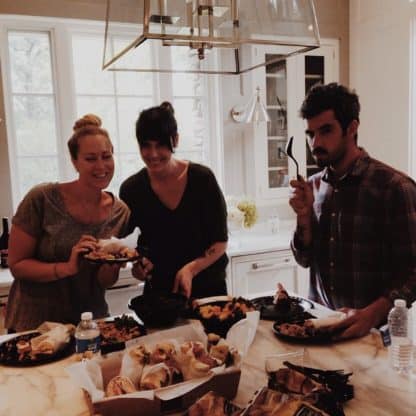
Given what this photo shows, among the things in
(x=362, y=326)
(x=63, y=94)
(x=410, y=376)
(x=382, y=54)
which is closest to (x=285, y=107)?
(x=382, y=54)

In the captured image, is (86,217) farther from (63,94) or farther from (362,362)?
(63,94)

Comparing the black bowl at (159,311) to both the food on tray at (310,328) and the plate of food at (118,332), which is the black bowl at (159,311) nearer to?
the plate of food at (118,332)

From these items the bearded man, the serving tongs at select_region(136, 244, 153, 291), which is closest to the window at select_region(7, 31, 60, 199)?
the serving tongs at select_region(136, 244, 153, 291)

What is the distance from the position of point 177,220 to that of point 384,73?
2.41 m

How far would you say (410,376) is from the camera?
1219mm

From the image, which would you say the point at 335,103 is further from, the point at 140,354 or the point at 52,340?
the point at 52,340

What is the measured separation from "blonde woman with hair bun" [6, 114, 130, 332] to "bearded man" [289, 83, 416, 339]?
2.53ft

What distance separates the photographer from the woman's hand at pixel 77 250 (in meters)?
1.56

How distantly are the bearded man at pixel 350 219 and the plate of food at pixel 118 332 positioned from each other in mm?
743

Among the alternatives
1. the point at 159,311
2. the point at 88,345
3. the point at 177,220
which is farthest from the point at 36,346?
the point at 177,220

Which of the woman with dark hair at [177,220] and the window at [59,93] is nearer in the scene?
the woman with dark hair at [177,220]

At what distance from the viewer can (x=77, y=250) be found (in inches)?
61.5

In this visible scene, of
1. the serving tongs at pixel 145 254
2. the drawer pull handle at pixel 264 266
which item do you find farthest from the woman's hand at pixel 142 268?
the drawer pull handle at pixel 264 266

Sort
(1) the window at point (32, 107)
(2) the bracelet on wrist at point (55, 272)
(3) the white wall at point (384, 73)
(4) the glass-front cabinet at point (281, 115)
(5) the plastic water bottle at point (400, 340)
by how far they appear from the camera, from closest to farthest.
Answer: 1. (5) the plastic water bottle at point (400, 340)
2. (2) the bracelet on wrist at point (55, 272)
3. (1) the window at point (32, 107)
4. (3) the white wall at point (384, 73)
5. (4) the glass-front cabinet at point (281, 115)
